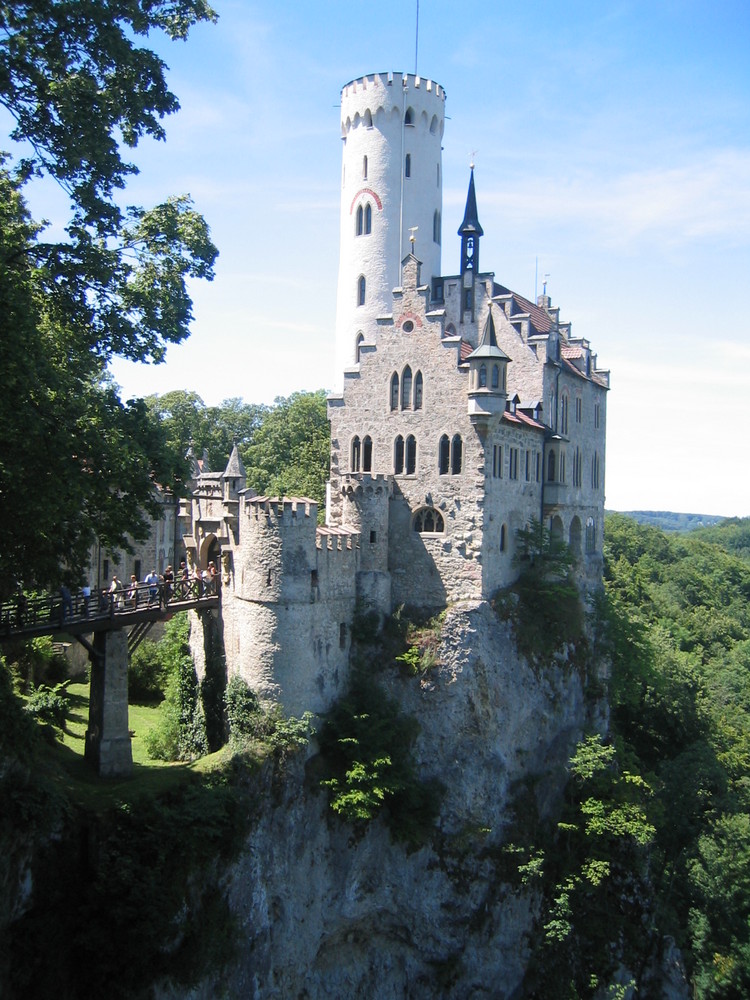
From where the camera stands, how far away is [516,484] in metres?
40.5

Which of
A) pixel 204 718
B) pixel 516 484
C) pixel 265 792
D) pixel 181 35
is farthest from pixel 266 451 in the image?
pixel 181 35

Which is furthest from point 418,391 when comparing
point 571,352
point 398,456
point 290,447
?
point 290,447

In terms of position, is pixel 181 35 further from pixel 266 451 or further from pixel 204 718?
pixel 266 451

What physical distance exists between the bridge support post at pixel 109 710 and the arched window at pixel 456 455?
48.4 feet

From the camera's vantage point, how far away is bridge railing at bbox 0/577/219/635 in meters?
26.9

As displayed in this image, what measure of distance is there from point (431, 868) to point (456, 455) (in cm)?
1605

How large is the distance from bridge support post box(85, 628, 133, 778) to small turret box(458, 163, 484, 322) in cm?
2361

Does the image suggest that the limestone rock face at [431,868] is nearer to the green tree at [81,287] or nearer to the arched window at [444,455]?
the arched window at [444,455]

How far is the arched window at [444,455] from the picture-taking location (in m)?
37.2

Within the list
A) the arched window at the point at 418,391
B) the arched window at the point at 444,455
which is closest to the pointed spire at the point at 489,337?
the arched window at the point at 418,391

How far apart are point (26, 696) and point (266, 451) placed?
31.3m

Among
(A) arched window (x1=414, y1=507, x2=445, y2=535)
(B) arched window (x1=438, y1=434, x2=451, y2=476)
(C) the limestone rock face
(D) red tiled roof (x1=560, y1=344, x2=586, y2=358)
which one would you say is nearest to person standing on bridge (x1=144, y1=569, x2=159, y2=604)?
(C) the limestone rock face

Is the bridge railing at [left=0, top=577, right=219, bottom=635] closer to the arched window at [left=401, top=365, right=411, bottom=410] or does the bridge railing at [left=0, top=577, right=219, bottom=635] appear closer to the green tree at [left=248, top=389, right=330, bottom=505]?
the arched window at [left=401, top=365, right=411, bottom=410]

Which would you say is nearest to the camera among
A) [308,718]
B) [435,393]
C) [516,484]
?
[308,718]
